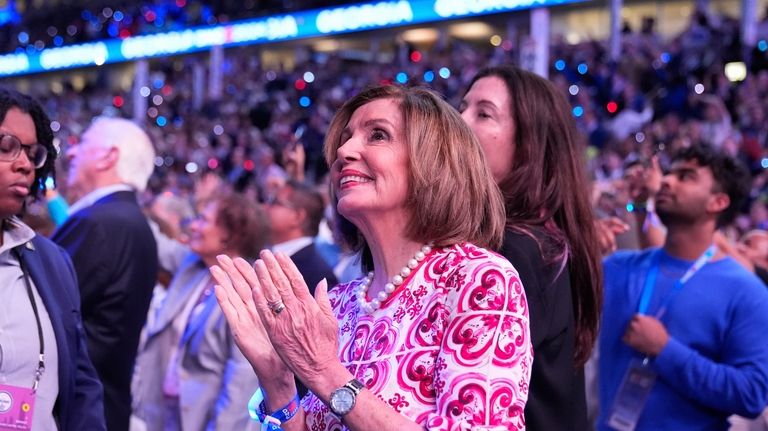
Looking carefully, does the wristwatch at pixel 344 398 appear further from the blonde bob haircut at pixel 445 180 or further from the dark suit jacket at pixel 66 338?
the dark suit jacket at pixel 66 338

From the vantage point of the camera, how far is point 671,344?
9.66ft

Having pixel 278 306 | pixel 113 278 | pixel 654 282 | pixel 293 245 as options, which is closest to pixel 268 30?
pixel 293 245

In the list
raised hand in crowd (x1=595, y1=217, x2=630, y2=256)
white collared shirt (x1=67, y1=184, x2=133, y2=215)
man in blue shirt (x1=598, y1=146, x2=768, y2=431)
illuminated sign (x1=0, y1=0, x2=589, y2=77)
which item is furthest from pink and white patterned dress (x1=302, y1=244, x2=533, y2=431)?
illuminated sign (x1=0, y1=0, x2=589, y2=77)

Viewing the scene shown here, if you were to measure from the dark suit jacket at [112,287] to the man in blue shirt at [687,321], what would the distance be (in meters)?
1.62

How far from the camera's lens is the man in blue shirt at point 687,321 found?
114 inches

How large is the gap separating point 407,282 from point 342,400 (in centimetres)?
27

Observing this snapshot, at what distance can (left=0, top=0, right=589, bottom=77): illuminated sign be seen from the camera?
15.7m

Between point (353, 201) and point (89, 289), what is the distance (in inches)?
69.7

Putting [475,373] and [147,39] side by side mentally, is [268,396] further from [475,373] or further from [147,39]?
[147,39]

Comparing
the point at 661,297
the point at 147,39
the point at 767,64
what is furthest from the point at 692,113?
the point at 147,39

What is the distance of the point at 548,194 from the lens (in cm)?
212

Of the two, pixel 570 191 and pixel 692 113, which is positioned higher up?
pixel 570 191

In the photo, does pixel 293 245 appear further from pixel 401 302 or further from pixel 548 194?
pixel 401 302

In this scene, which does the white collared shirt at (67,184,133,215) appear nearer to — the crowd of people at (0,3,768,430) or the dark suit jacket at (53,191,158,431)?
the crowd of people at (0,3,768,430)
